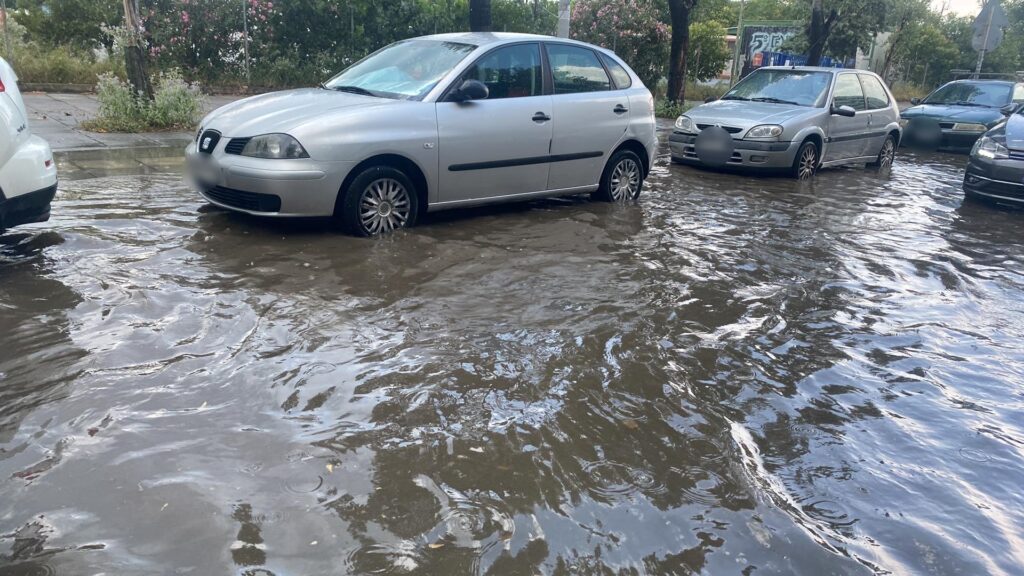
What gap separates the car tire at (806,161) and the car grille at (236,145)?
7.88 meters

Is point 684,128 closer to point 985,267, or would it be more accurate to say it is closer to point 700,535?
point 985,267

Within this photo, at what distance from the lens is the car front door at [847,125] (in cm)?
1203

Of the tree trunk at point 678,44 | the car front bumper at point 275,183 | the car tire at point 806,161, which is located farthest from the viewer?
the tree trunk at point 678,44

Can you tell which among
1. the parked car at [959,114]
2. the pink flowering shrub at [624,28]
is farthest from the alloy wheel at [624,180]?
the pink flowering shrub at [624,28]

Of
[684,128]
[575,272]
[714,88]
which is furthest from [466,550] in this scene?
[714,88]

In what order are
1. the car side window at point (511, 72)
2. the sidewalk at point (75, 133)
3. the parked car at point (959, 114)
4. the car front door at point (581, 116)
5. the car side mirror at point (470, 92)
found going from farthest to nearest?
the parked car at point (959, 114)
the sidewalk at point (75, 133)
the car front door at point (581, 116)
the car side window at point (511, 72)
the car side mirror at point (470, 92)

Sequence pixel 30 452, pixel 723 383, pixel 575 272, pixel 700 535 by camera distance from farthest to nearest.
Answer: pixel 575 272
pixel 723 383
pixel 30 452
pixel 700 535

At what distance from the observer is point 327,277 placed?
18.6 ft

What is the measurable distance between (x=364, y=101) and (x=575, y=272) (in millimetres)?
2297

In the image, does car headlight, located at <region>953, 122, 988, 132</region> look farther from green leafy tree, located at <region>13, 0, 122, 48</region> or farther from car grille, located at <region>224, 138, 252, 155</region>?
green leafy tree, located at <region>13, 0, 122, 48</region>

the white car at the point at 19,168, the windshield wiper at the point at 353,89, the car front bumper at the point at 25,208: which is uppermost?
the windshield wiper at the point at 353,89

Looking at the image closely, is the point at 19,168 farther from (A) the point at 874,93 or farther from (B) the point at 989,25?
(B) the point at 989,25

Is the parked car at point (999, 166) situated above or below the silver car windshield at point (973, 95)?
below

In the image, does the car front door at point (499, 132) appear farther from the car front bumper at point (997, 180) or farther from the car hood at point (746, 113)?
the car front bumper at point (997, 180)
